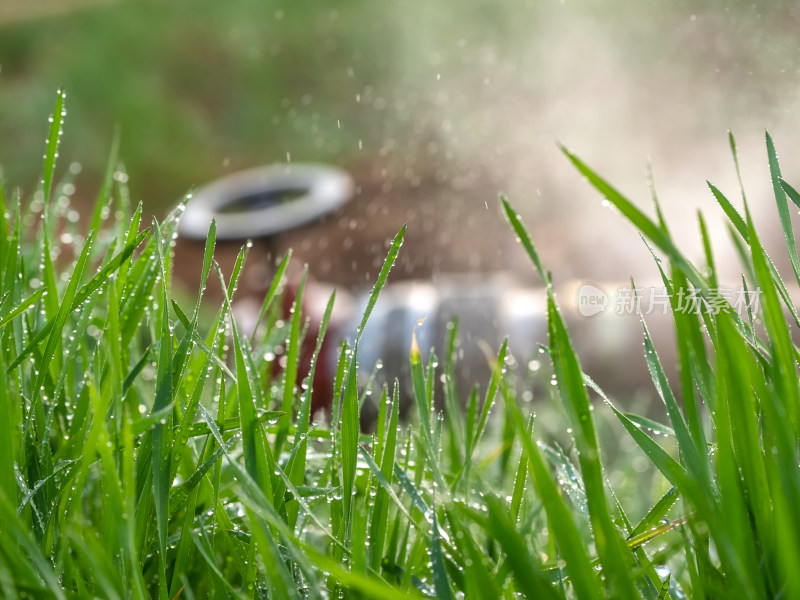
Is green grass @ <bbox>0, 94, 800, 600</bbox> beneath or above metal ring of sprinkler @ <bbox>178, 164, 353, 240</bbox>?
beneath

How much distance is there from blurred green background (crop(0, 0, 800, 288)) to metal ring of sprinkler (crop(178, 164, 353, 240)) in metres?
1.13

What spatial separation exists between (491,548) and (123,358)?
231mm

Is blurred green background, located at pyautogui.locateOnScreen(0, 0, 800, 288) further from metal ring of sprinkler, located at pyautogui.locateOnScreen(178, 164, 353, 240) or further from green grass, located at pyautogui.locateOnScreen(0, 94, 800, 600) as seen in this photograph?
green grass, located at pyautogui.locateOnScreen(0, 94, 800, 600)

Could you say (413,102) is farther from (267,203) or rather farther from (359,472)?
(359,472)

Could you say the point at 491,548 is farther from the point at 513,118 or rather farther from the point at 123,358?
the point at 513,118

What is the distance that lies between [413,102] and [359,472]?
603 cm

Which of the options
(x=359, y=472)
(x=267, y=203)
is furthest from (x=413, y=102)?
(x=359, y=472)

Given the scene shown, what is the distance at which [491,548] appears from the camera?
47 centimetres

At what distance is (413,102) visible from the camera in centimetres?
632

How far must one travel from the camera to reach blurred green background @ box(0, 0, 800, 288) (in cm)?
489

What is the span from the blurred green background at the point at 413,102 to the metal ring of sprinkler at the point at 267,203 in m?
1.13

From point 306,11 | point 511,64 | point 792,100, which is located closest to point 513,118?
point 511,64


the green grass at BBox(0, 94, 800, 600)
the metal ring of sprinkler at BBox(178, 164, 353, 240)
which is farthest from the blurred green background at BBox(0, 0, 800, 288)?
the green grass at BBox(0, 94, 800, 600)

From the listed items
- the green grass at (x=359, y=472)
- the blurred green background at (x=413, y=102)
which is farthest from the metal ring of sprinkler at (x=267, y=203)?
the green grass at (x=359, y=472)
